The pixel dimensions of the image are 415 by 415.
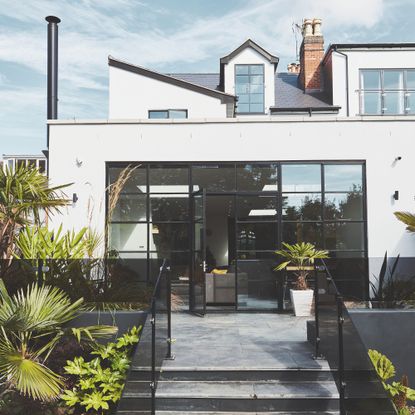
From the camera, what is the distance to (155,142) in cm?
941

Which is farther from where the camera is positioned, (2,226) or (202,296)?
(202,296)

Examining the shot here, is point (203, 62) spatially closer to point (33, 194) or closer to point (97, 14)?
point (97, 14)

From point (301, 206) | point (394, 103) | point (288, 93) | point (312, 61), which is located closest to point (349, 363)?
point (301, 206)

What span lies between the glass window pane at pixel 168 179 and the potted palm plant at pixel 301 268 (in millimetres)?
2333

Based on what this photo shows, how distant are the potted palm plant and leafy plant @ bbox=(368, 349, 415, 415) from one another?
3226 mm

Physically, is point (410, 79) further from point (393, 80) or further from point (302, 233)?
point (302, 233)

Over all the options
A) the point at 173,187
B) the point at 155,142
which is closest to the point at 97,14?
the point at 155,142

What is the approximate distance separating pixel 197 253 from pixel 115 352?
393 cm

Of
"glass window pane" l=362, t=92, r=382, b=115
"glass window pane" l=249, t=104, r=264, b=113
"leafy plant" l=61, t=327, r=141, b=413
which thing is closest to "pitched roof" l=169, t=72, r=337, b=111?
"glass window pane" l=249, t=104, r=264, b=113

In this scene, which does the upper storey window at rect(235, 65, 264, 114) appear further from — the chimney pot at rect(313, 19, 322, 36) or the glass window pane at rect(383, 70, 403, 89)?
the glass window pane at rect(383, 70, 403, 89)

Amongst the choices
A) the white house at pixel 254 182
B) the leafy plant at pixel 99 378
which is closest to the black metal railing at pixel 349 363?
the leafy plant at pixel 99 378

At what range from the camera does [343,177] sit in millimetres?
9438

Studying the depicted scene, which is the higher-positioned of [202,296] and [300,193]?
[300,193]

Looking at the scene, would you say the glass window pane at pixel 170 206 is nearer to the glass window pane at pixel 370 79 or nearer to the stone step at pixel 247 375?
the stone step at pixel 247 375
